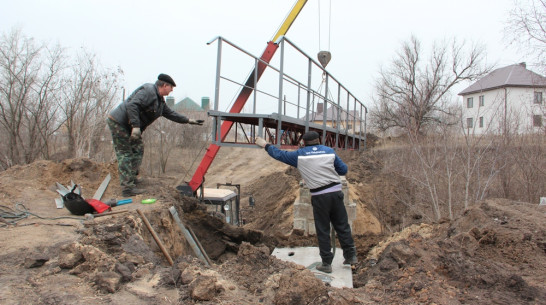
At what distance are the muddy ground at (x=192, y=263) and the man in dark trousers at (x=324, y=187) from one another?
0.55m

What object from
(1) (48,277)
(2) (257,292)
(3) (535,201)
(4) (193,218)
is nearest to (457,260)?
(2) (257,292)

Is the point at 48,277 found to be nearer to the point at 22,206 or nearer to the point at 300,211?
the point at 22,206

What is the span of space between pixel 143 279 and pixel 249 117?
12.7 ft

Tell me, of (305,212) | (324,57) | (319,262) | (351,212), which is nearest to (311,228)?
(305,212)

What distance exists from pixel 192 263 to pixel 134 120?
2.85 meters

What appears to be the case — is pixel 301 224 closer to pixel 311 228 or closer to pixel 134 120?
pixel 311 228

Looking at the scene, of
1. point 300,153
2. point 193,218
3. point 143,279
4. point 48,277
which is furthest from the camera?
point 193,218

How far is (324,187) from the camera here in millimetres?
5055

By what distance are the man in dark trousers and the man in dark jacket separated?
6.94 feet

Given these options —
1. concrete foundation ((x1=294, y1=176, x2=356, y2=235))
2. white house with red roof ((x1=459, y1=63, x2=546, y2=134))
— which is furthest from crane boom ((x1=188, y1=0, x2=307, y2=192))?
white house with red roof ((x1=459, y1=63, x2=546, y2=134))

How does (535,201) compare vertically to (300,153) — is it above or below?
below

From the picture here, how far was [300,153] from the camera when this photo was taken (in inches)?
205

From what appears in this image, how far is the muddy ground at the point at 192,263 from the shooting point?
3.14 m

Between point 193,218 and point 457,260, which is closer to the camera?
point 457,260
